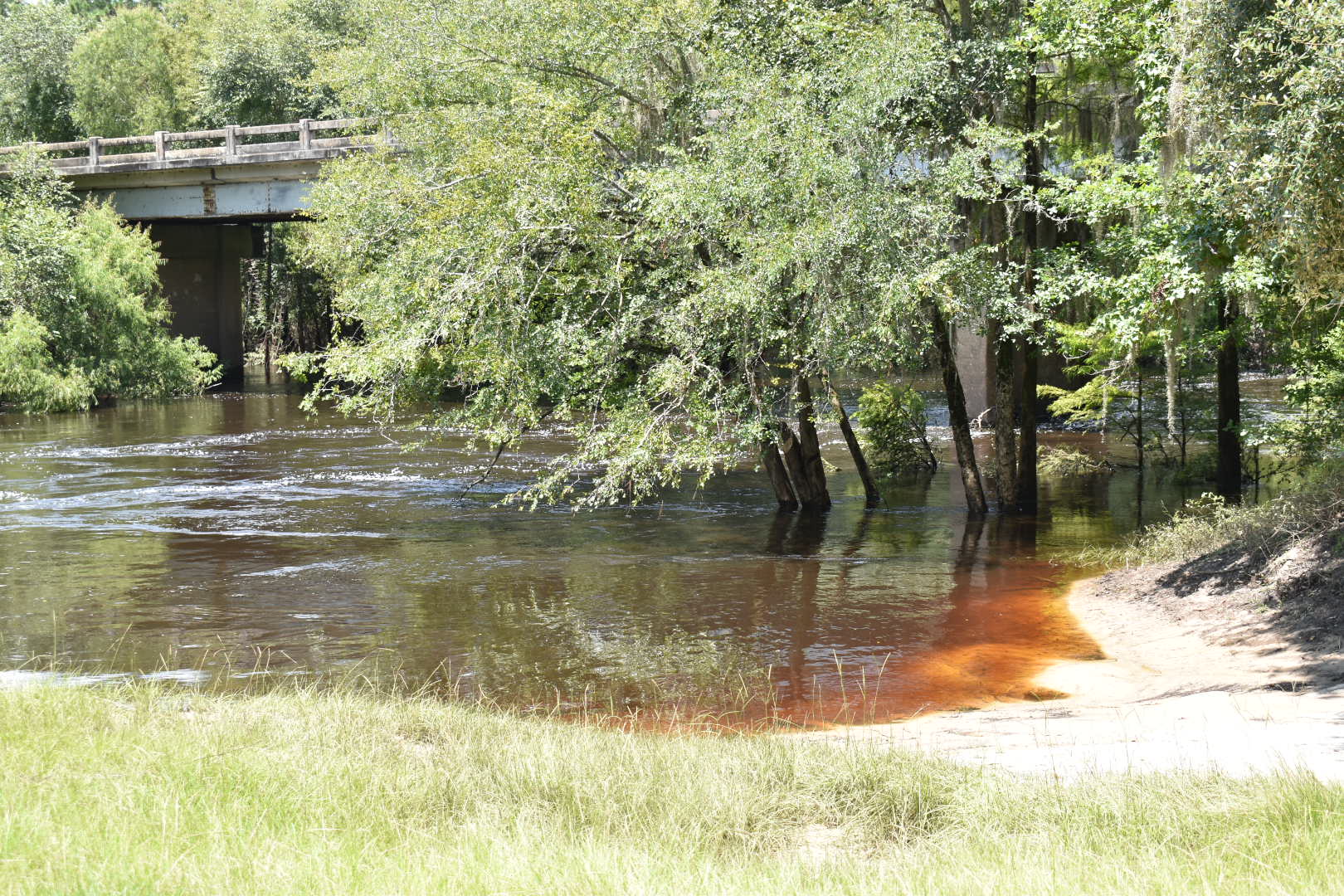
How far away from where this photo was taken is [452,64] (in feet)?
60.2

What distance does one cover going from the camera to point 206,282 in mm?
49312

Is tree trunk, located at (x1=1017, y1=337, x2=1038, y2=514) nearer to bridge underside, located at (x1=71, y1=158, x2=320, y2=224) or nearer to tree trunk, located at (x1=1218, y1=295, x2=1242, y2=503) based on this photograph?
tree trunk, located at (x1=1218, y1=295, x2=1242, y2=503)

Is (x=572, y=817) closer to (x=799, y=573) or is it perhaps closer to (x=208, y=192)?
(x=799, y=573)

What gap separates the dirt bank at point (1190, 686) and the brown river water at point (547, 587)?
2.05ft

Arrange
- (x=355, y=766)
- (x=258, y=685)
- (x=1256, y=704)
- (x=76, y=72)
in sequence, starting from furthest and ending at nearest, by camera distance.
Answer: (x=76, y=72)
(x=258, y=685)
(x=1256, y=704)
(x=355, y=766)

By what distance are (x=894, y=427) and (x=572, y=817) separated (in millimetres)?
19160

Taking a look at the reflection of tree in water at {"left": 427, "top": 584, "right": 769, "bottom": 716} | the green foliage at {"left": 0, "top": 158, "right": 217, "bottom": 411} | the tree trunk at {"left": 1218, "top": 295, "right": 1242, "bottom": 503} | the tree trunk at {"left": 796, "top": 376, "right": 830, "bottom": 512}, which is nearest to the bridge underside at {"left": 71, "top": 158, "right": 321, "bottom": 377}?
the green foliage at {"left": 0, "top": 158, "right": 217, "bottom": 411}

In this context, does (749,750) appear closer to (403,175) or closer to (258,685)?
(258,685)

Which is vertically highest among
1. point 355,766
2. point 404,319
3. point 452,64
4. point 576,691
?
point 452,64

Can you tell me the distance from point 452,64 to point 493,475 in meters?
8.78

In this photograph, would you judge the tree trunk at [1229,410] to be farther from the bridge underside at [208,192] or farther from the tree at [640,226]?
the bridge underside at [208,192]

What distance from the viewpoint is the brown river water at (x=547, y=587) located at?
11.6 metres

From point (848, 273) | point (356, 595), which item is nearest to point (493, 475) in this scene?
point (356, 595)

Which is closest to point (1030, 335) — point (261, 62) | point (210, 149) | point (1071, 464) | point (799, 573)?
point (799, 573)
